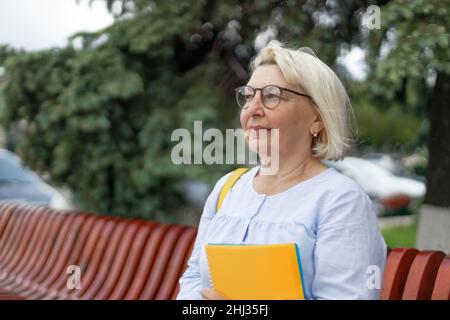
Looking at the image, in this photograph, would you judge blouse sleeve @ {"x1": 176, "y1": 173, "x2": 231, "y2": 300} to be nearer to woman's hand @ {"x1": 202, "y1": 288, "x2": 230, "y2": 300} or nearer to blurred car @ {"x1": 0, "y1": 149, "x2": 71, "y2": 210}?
woman's hand @ {"x1": 202, "y1": 288, "x2": 230, "y2": 300}

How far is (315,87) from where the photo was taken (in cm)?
165

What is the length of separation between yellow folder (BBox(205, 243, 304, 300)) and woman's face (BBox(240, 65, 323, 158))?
255 millimetres

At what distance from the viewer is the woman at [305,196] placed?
1.51 m

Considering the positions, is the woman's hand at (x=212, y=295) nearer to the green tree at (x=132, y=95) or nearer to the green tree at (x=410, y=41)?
the green tree at (x=410, y=41)

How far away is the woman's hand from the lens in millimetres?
1612

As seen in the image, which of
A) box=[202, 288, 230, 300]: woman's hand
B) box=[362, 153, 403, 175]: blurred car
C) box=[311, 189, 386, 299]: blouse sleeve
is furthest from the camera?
box=[362, 153, 403, 175]: blurred car

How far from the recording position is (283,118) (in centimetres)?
166

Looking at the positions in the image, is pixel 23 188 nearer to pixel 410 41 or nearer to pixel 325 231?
pixel 410 41

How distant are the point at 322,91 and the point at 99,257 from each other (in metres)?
2.73

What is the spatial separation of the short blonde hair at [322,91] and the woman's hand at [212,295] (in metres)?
0.40

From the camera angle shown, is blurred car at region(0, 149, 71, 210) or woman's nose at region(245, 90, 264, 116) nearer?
woman's nose at region(245, 90, 264, 116)

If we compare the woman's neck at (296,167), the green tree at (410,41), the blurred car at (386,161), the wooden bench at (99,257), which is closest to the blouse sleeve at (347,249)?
the woman's neck at (296,167)

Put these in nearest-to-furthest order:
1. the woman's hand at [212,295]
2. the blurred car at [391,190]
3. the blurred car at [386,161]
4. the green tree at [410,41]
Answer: the woman's hand at [212,295]
the green tree at [410,41]
the blurred car at [391,190]
the blurred car at [386,161]

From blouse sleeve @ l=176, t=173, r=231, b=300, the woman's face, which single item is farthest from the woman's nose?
blouse sleeve @ l=176, t=173, r=231, b=300
